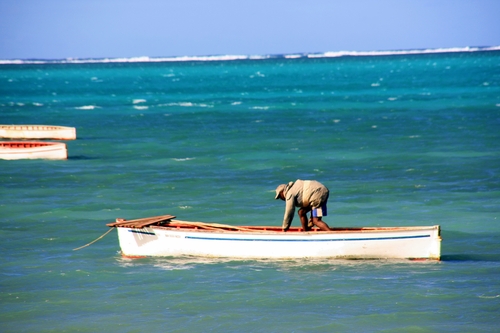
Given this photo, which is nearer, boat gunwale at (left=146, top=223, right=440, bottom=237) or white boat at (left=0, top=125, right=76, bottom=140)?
boat gunwale at (left=146, top=223, right=440, bottom=237)

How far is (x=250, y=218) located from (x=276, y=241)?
6.37 meters

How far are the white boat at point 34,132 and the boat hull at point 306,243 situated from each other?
29956mm

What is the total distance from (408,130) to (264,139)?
391 inches

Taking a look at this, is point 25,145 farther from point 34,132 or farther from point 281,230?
point 281,230

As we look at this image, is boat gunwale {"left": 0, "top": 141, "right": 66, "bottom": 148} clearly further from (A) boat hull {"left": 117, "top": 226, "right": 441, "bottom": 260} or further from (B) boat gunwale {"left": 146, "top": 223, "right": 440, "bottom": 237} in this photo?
(B) boat gunwale {"left": 146, "top": 223, "right": 440, "bottom": 237}

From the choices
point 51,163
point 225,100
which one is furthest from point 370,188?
point 225,100

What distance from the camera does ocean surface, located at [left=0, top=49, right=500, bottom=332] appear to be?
54.6 ft

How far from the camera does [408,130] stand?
2045 inches

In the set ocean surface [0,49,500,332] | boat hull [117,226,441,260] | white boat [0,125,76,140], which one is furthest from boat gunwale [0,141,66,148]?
boat hull [117,226,441,260]

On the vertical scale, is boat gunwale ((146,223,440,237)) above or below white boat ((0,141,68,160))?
below

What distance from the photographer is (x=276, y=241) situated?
762 inches

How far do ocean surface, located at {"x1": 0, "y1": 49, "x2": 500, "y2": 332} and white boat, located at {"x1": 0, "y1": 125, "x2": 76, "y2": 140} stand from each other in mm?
1426

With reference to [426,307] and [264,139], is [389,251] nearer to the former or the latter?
[426,307]

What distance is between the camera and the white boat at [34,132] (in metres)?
48.5
